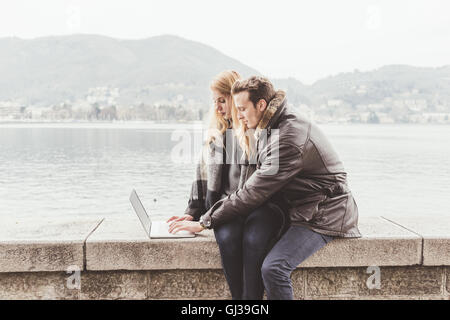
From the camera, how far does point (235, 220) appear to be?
3160 mm

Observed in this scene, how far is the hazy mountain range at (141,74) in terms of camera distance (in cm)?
12238

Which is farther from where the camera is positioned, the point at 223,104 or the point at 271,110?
the point at 223,104

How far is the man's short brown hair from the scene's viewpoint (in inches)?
123

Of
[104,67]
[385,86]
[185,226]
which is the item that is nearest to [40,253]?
[185,226]

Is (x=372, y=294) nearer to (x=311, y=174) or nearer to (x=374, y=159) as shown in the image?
(x=311, y=174)

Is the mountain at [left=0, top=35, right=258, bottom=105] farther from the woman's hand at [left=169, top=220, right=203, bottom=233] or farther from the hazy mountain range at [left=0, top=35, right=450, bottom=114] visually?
the woman's hand at [left=169, top=220, right=203, bottom=233]

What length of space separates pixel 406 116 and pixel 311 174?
497 ft

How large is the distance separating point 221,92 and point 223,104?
89 millimetres

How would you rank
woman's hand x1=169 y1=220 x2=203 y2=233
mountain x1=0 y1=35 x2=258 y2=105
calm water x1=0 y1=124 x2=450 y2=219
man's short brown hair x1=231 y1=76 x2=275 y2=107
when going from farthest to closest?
mountain x1=0 y1=35 x2=258 y2=105, calm water x1=0 y1=124 x2=450 y2=219, woman's hand x1=169 y1=220 x2=203 y2=233, man's short brown hair x1=231 y1=76 x2=275 y2=107

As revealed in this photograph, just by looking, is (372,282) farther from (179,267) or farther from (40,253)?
A: (40,253)

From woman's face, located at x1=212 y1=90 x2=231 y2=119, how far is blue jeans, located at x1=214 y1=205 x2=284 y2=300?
83 cm

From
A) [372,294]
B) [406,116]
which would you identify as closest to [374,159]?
[372,294]

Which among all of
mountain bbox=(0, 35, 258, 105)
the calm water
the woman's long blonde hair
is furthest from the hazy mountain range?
the woman's long blonde hair

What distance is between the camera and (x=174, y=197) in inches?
1225
